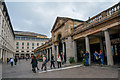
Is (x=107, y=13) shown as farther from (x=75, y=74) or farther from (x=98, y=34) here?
(x=75, y=74)

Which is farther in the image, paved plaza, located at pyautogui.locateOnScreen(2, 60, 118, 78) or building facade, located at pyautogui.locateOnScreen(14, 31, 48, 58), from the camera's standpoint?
building facade, located at pyautogui.locateOnScreen(14, 31, 48, 58)

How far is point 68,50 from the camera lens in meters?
16.3

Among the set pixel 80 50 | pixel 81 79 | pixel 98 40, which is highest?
pixel 98 40

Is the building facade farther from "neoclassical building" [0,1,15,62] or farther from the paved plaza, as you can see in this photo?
the paved plaza

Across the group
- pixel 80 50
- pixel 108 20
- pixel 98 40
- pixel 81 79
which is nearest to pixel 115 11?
pixel 108 20

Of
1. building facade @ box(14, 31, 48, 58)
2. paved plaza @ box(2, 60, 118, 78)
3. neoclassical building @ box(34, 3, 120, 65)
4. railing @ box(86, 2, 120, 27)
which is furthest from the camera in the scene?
building facade @ box(14, 31, 48, 58)

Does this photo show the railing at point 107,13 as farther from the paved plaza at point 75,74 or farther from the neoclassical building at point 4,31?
the neoclassical building at point 4,31

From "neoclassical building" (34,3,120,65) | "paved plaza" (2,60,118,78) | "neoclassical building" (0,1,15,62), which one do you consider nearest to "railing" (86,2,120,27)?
"neoclassical building" (34,3,120,65)

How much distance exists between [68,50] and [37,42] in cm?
6017

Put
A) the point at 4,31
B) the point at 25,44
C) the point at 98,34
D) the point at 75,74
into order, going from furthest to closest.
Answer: the point at 25,44 < the point at 4,31 < the point at 98,34 < the point at 75,74

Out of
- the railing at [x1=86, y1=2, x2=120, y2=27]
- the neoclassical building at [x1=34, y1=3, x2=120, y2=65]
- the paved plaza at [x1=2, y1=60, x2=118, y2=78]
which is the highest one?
the railing at [x1=86, y1=2, x2=120, y2=27]

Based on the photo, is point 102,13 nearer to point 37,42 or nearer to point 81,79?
point 81,79

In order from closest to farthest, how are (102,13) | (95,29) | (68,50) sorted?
(102,13) → (95,29) → (68,50)

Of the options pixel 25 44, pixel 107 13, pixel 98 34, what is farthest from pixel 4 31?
pixel 25 44
